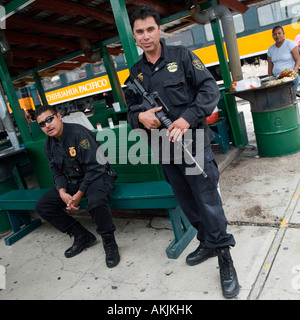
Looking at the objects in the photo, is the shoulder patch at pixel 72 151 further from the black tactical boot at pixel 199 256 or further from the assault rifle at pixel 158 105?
the black tactical boot at pixel 199 256

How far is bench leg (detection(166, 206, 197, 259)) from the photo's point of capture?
102 inches

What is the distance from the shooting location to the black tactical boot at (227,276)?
6.45 ft

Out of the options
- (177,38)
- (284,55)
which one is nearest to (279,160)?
Answer: (284,55)

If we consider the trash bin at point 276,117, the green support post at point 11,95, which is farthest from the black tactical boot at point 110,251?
the trash bin at point 276,117

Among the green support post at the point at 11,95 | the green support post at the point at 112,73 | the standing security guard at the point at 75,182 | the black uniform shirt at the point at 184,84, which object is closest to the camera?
the black uniform shirt at the point at 184,84

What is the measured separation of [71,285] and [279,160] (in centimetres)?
316

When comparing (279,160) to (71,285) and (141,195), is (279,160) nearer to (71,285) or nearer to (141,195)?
(141,195)

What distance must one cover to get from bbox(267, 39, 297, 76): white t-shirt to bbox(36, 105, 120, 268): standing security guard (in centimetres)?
349

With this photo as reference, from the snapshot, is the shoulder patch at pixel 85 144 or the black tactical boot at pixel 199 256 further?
the shoulder patch at pixel 85 144

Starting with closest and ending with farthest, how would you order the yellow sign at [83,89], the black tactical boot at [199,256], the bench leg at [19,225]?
1. the black tactical boot at [199,256]
2. the bench leg at [19,225]
3. the yellow sign at [83,89]

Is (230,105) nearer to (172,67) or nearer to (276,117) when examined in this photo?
(276,117)

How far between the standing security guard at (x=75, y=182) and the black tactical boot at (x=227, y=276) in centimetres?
105

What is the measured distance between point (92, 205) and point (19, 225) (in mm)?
1681

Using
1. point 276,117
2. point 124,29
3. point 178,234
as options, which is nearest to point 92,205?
point 178,234
